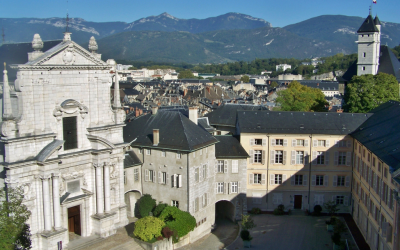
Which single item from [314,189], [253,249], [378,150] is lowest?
[253,249]

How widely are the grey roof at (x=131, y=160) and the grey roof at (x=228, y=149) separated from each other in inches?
355

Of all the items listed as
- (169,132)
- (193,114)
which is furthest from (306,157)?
(169,132)

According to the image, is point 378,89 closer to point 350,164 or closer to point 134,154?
point 350,164

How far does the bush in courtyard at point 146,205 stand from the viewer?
139 ft

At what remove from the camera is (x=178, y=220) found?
38.8 m

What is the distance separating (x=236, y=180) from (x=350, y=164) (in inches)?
555

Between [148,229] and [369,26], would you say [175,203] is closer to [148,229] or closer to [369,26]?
[148,229]

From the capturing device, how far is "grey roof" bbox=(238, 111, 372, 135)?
164ft

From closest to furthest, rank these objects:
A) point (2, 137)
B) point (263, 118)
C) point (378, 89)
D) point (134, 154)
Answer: point (2, 137) → point (134, 154) → point (263, 118) → point (378, 89)

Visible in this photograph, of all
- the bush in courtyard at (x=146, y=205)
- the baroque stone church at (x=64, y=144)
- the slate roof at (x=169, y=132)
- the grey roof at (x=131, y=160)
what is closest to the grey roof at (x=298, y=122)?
the slate roof at (x=169, y=132)

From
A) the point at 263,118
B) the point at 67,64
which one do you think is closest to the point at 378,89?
the point at 263,118

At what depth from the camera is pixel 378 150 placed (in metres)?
38.2

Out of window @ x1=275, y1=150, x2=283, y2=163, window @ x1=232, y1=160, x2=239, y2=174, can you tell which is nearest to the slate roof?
window @ x1=232, y1=160, x2=239, y2=174

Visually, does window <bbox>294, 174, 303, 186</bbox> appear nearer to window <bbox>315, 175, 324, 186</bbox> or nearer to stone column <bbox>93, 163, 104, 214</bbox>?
window <bbox>315, 175, 324, 186</bbox>
